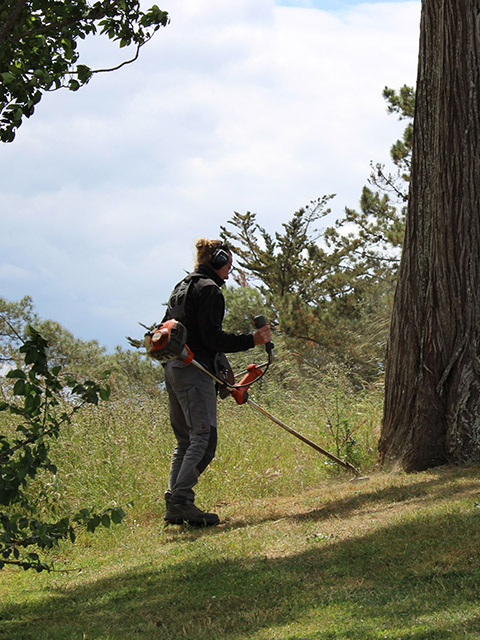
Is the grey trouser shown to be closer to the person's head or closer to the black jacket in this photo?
the black jacket

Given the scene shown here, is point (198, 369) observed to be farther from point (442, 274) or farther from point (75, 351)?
point (75, 351)

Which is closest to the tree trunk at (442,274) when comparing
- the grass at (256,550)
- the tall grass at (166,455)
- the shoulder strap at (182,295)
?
the grass at (256,550)

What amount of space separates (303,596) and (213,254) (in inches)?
122

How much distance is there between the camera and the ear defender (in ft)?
21.0

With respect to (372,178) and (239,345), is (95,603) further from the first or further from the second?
(372,178)

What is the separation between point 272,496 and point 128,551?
2.00m

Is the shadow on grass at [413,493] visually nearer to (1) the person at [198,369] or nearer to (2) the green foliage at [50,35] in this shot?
(1) the person at [198,369]

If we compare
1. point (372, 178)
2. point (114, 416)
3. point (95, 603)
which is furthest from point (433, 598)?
point (372, 178)

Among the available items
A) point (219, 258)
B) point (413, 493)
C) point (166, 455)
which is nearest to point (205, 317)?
point (219, 258)

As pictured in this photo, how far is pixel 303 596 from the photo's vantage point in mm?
4309

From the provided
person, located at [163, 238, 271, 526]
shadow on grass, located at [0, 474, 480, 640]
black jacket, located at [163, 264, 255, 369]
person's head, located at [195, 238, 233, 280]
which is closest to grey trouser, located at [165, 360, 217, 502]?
person, located at [163, 238, 271, 526]

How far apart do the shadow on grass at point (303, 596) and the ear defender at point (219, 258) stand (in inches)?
96.9

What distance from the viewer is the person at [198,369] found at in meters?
6.16

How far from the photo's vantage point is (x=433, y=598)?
4035 mm
